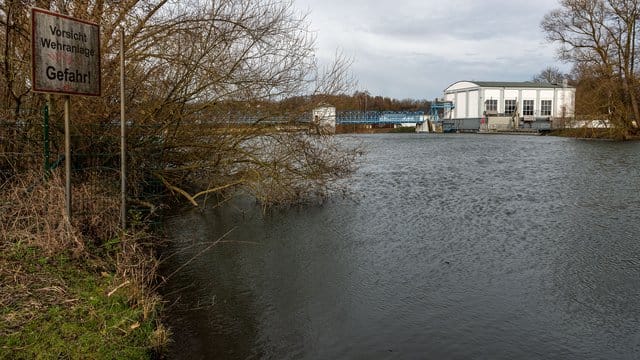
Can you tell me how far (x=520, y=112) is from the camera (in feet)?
232

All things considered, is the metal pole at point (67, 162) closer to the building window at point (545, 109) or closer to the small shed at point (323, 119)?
the small shed at point (323, 119)

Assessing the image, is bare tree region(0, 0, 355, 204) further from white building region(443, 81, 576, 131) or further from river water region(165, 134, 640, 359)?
white building region(443, 81, 576, 131)

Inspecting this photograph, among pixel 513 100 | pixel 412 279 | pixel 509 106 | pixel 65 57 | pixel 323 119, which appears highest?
pixel 513 100

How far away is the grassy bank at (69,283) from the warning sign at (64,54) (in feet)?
4.66

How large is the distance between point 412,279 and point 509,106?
69.3 meters

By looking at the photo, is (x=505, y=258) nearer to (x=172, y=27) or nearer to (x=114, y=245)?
(x=114, y=245)

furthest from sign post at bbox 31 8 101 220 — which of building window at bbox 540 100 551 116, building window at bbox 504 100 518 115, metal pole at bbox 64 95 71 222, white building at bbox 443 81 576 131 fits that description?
building window at bbox 540 100 551 116

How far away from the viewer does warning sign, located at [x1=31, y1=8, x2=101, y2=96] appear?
540cm

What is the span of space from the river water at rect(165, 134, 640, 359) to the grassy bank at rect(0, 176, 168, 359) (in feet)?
1.81

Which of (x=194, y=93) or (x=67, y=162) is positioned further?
(x=194, y=93)

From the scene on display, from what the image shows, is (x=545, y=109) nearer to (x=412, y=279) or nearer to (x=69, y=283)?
(x=412, y=279)

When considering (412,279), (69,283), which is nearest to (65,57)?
(69,283)

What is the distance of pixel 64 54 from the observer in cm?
567

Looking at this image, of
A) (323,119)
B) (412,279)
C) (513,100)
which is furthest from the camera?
(513,100)
